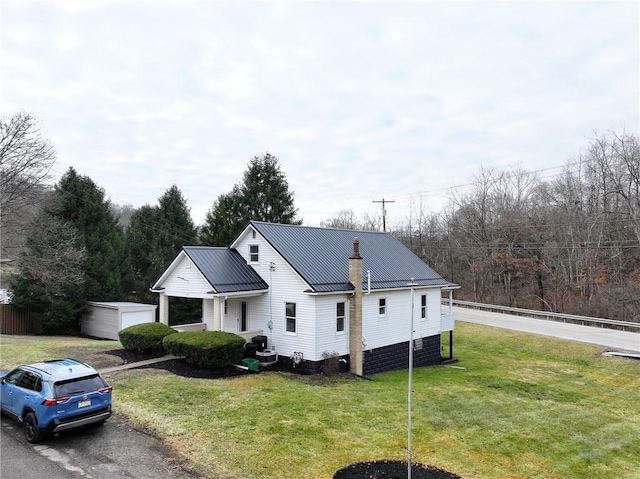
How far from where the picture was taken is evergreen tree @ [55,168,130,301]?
30266 mm

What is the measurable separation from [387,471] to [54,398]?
6852 mm

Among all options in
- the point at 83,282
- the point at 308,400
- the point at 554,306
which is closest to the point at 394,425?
the point at 308,400

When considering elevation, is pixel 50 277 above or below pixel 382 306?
above

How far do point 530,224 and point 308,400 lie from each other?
37.4 metres

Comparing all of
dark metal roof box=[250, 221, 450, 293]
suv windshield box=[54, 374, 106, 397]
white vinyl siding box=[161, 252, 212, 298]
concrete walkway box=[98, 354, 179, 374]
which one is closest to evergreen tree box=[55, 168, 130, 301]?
white vinyl siding box=[161, 252, 212, 298]

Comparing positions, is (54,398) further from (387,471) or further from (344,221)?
(344,221)

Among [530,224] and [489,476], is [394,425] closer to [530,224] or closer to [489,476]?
[489,476]

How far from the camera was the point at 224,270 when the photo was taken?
63.6 feet

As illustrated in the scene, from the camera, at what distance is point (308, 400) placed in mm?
13203

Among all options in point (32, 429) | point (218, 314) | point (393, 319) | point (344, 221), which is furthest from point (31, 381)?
point (344, 221)

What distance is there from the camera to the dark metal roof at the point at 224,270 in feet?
60.7

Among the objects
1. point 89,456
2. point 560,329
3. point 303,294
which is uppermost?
point 303,294

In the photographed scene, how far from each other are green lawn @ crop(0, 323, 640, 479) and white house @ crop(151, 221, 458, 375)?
5.82 feet

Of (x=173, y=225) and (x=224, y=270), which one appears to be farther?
(x=173, y=225)
